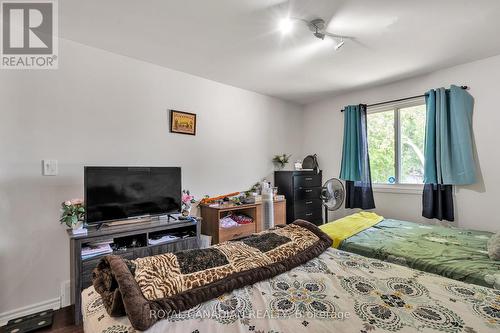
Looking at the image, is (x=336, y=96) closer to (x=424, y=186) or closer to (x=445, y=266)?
(x=424, y=186)

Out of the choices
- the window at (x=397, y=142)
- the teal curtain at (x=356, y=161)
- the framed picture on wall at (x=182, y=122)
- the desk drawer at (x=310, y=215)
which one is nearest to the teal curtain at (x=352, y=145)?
the teal curtain at (x=356, y=161)

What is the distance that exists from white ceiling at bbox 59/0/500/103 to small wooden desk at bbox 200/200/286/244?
169 centimetres

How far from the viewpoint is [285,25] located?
1.98 meters

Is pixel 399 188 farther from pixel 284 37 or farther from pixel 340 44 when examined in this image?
pixel 284 37

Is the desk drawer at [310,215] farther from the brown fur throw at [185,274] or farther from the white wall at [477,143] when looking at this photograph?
the brown fur throw at [185,274]

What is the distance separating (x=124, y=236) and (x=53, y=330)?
80cm

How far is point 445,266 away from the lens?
154cm

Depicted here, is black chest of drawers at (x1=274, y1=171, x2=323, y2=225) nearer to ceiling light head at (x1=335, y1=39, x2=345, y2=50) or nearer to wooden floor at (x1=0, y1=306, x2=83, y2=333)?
ceiling light head at (x1=335, y1=39, x2=345, y2=50)

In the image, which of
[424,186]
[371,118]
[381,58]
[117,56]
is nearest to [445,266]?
[424,186]

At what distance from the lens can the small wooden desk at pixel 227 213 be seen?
2879 millimetres

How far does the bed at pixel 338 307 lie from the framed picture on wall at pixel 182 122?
1981 millimetres

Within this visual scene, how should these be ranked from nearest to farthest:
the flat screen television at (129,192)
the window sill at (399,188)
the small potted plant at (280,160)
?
the flat screen television at (129,192) < the window sill at (399,188) < the small potted plant at (280,160)

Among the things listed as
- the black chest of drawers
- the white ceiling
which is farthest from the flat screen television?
the black chest of drawers

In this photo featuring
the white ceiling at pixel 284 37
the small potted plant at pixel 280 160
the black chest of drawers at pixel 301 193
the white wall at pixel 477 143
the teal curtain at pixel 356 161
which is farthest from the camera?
the small potted plant at pixel 280 160
